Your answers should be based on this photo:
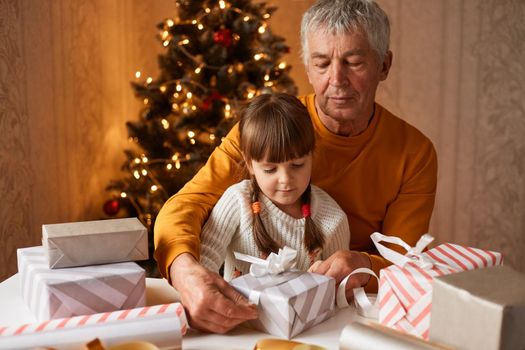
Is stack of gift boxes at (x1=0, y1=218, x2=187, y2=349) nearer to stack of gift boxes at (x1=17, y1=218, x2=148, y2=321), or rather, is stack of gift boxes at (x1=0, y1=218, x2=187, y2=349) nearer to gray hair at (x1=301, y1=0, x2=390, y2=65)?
stack of gift boxes at (x1=17, y1=218, x2=148, y2=321)

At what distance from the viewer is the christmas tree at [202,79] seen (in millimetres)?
3244

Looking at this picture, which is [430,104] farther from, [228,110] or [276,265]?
[276,265]

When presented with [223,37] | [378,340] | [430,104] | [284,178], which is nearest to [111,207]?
[223,37]

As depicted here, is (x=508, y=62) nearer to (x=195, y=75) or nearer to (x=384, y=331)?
(x=195, y=75)

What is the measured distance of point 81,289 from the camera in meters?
1.15

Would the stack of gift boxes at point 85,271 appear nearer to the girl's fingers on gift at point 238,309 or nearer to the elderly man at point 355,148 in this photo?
the girl's fingers on gift at point 238,309

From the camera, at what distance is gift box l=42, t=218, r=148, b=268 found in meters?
1.19

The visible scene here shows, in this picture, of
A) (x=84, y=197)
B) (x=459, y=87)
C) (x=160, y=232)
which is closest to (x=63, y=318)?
(x=160, y=232)

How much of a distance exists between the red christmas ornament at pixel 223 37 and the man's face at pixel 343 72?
58.7 inches

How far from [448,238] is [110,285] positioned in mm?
2963

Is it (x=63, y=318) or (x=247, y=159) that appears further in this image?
(x=247, y=159)

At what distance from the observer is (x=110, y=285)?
117 cm

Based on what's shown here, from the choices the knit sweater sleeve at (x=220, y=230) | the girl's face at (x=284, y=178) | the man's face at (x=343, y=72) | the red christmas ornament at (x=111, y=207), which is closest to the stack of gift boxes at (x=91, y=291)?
the knit sweater sleeve at (x=220, y=230)

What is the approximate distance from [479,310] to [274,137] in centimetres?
72
